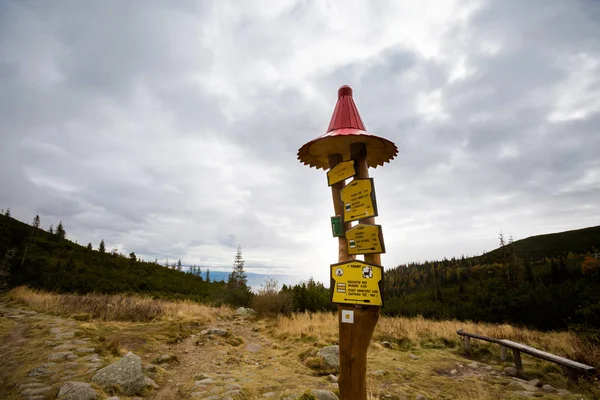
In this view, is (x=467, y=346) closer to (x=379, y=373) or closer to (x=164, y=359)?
(x=379, y=373)

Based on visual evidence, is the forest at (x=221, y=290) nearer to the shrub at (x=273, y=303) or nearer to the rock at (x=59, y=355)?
the shrub at (x=273, y=303)

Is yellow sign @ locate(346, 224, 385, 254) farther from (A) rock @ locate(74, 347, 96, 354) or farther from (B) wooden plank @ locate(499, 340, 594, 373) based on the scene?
(A) rock @ locate(74, 347, 96, 354)

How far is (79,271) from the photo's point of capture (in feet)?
69.1

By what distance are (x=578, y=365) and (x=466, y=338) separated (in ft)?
11.5

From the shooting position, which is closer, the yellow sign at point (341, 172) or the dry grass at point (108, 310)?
the yellow sign at point (341, 172)

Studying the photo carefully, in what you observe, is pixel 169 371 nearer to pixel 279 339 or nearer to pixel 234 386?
pixel 234 386

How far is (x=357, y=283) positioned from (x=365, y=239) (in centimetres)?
54

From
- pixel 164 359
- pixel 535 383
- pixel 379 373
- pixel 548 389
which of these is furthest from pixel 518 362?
pixel 164 359

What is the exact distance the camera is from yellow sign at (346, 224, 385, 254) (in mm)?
3457

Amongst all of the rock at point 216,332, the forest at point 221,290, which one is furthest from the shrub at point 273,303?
the rock at point 216,332

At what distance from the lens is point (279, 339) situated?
32.0 ft

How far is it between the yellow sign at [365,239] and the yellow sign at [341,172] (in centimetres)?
70

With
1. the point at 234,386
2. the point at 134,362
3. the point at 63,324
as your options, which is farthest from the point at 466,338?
the point at 63,324

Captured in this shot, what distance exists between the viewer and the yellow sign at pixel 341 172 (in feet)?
12.4
